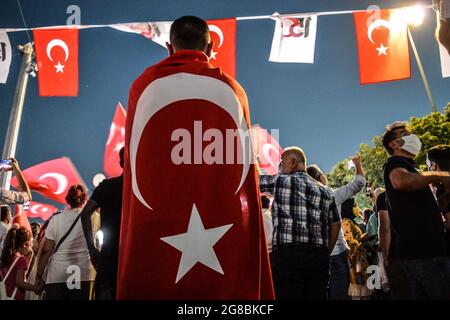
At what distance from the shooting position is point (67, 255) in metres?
4.73

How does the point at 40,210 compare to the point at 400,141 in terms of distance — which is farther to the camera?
the point at 40,210

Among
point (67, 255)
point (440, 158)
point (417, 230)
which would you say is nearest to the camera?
point (417, 230)

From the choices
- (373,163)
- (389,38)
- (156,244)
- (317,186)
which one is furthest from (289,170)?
(373,163)

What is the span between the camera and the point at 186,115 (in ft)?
6.08

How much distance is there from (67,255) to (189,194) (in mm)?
3374

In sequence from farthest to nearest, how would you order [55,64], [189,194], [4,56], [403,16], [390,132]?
[4,56]
[55,64]
[403,16]
[390,132]
[189,194]

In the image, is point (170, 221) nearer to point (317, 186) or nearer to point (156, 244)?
point (156, 244)

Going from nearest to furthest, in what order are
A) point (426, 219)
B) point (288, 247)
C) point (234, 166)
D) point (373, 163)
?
point (234, 166) → point (426, 219) → point (288, 247) → point (373, 163)

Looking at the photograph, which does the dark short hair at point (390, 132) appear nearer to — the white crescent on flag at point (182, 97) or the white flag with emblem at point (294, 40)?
the white crescent on flag at point (182, 97)

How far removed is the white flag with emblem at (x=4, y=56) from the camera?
8769 millimetres

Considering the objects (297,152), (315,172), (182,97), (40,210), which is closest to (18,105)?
(40,210)

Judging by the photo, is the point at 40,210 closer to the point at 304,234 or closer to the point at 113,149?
the point at 113,149

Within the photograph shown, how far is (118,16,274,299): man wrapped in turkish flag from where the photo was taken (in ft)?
5.64
